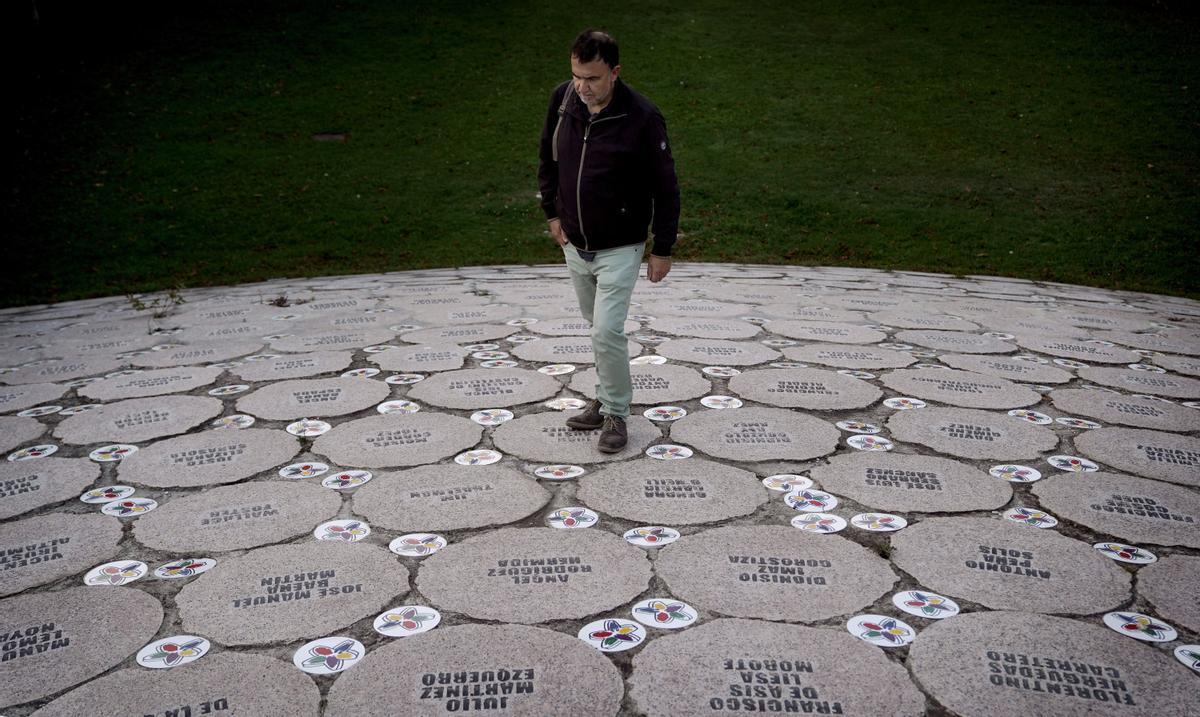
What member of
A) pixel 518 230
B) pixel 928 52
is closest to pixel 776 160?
pixel 518 230

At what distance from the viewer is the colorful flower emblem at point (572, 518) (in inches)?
94.4

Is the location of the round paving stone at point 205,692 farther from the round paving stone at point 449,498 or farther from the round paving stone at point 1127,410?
the round paving stone at point 1127,410

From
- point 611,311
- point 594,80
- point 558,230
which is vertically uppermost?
point 594,80

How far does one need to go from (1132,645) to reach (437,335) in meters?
3.97

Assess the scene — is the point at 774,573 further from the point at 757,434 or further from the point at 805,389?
the point at 805,389

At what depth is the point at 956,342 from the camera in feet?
15.7

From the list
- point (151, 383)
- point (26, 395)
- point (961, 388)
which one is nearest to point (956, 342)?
point (961, 388)

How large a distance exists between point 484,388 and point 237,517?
1.47 metres

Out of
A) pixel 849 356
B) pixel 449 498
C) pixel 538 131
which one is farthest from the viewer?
pixel 538 131

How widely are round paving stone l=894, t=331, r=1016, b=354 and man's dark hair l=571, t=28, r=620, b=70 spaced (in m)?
2.91

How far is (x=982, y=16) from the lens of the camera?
1717cm

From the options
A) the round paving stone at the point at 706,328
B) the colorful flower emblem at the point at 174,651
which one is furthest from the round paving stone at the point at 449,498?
the round paving stone at the point at 706,328

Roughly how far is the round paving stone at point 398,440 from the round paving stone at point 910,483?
1418mm

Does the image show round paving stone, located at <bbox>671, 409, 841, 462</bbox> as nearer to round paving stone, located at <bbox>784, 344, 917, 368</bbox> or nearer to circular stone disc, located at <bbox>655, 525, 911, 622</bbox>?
circular stone disc, located at <bbox>655, 525, 911, 622</bbox>
